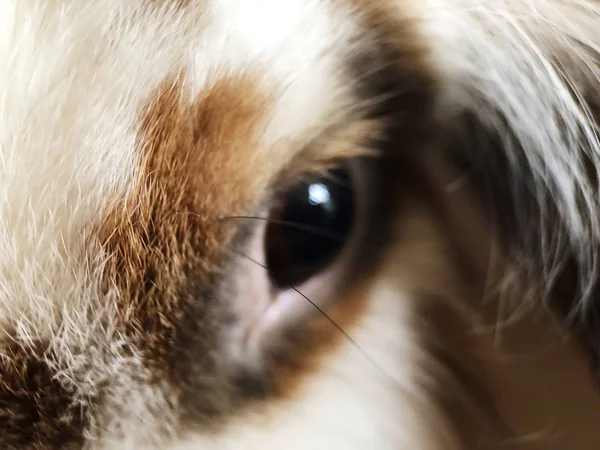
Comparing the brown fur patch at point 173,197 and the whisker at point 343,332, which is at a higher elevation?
the brown fur patch at point 173,197

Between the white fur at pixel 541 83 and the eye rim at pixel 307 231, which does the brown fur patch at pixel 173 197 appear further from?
the white fur at pixel 541 83

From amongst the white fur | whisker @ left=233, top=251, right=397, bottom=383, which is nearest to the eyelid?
whisker @ left=233, top=251, right=397, bottom=383

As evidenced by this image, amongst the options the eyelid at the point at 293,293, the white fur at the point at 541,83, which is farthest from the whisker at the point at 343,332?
the white fur at the point at 541,83

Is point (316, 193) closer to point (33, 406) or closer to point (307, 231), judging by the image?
point (307, 231)

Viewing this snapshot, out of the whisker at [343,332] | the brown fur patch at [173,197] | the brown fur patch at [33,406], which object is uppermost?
the brown fur patch at [173,197]

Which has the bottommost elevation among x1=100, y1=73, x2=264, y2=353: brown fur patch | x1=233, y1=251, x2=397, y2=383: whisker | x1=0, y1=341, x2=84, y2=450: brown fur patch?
x1=233, y1=251, x2=397, y2=383: whisker

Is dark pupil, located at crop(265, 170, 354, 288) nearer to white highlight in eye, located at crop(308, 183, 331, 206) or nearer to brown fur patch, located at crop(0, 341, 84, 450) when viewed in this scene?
white highlight in eye, located at crop(308, 183, 331, 206)

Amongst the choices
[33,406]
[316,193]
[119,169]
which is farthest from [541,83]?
[33,406]
